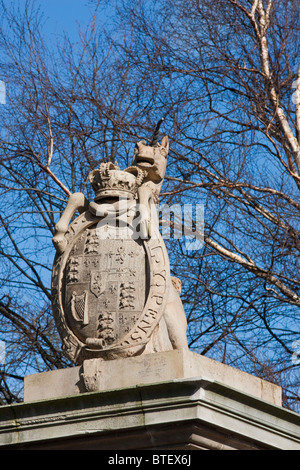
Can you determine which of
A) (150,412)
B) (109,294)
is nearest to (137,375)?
(150,412)

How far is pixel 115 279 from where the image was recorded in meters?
7.51

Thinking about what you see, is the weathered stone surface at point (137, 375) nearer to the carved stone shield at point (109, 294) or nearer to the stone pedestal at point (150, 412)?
the stone pedestal at point (150, 412)

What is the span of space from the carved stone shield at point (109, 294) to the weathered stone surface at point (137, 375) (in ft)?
0.47

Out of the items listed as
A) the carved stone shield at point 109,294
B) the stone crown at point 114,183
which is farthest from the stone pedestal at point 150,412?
the stone crown at point 114,183

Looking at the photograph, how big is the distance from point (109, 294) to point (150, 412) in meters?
1.02

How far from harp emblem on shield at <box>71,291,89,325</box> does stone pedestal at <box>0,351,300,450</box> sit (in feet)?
1.12

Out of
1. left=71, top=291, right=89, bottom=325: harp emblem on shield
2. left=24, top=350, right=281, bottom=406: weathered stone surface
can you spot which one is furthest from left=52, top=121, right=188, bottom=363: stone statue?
left=24, top=350, right=281, bottom=406: weathered stone surface

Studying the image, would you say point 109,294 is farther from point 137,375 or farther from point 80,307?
point 137,375

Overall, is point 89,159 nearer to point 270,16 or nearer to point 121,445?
point 270,16

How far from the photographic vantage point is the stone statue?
738 cm

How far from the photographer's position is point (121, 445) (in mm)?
6867

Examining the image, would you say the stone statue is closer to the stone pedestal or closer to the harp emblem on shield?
the harp emblem on shield

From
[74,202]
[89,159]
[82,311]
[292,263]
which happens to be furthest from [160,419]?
[89,159]

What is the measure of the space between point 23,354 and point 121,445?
6.46 metres
